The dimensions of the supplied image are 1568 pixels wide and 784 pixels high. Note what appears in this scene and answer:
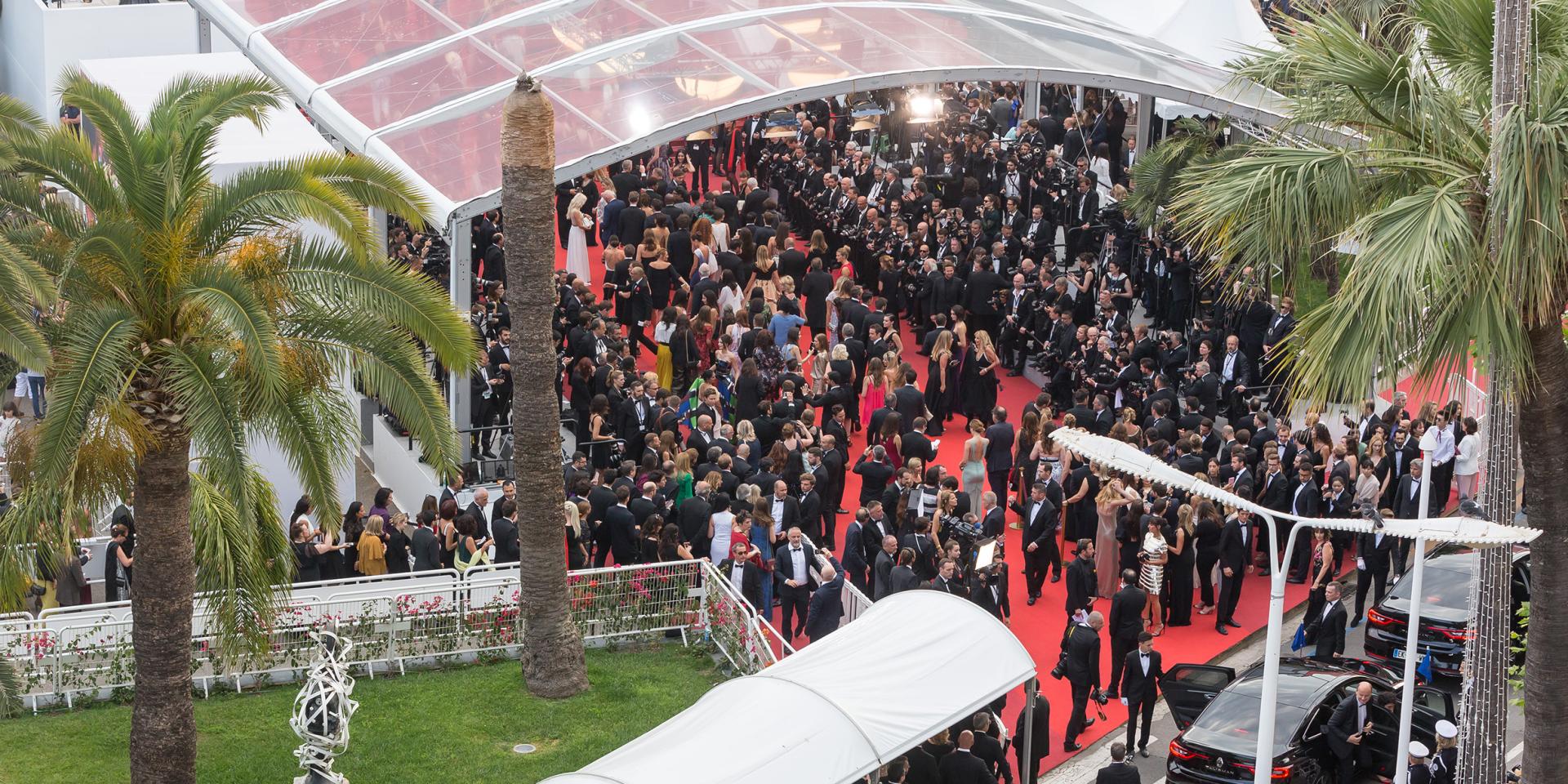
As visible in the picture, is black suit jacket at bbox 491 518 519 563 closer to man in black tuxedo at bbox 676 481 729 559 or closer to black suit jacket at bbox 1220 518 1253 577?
man in black tuxedo at bbox 676 481 729 559

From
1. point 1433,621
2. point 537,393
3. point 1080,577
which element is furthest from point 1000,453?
point 537,393

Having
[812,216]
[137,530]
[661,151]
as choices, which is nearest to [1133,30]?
[812,216]

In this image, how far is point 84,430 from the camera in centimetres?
1194

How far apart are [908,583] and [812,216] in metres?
12.9

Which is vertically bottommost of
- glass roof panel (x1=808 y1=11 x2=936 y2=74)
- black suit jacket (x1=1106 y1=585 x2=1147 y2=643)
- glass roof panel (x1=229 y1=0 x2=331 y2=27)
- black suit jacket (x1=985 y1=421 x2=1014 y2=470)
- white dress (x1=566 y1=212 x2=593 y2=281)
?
black suit jacket (x1=1106 y1=585 x2=1147 y2=643)

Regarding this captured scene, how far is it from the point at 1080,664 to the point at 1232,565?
3.13 m

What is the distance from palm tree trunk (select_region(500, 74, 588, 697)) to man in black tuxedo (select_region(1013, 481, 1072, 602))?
5090 mm

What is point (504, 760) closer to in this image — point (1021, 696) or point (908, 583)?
point (908, 583)

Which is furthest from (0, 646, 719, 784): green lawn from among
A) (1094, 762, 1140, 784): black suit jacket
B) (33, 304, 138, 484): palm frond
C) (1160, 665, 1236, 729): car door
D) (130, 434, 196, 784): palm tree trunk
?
(1160, 665, 1236, 729): car door

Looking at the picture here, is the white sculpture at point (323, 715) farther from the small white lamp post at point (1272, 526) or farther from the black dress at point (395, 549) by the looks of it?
the small white lamp post at point (1272, 526)

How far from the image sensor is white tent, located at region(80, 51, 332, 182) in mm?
20953

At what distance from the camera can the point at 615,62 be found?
77.7 feet

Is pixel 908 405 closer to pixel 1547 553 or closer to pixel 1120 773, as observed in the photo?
pixel 1120 773

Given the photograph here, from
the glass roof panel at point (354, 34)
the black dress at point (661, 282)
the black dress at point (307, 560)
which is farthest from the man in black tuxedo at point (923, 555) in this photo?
the glass roof panel at point (354, 34)
